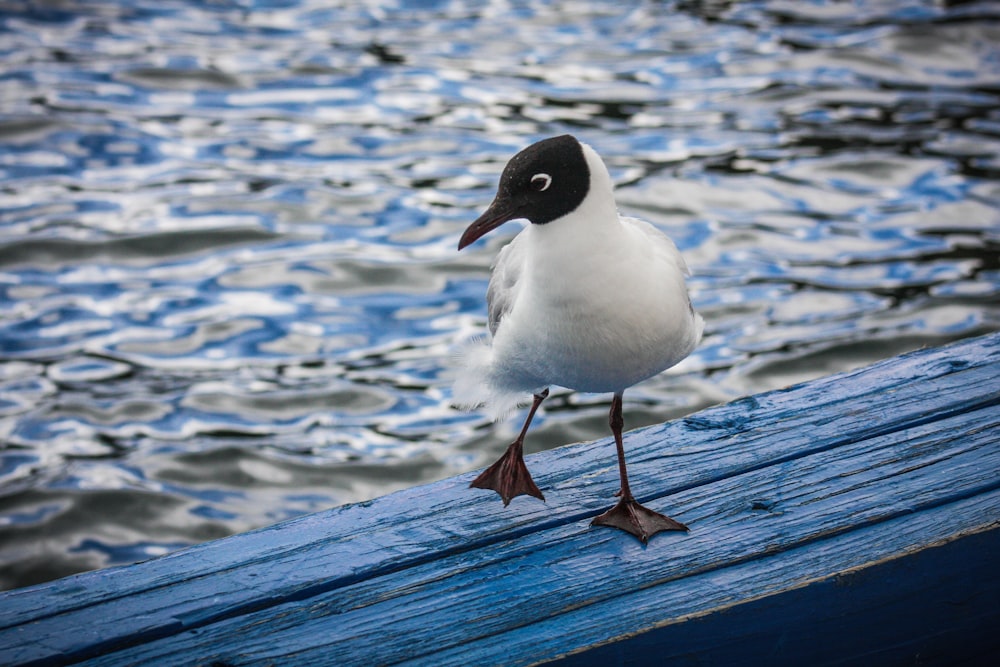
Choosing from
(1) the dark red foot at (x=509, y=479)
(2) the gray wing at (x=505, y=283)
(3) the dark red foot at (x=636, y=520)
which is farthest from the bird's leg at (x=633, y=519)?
(2) the gray wing at (x=505, y=283)

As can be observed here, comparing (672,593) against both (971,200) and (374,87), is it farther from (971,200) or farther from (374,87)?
(374,87)

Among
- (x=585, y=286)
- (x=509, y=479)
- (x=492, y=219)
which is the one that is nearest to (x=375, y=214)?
(x=509, y=479)

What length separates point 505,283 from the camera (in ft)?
9.65

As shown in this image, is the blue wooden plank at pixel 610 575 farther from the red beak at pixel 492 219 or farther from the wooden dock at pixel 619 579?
the red beak at pixel 492 219

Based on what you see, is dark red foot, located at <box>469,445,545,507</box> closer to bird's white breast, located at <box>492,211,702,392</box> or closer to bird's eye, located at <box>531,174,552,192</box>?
bird's white breast, located at <box>492,211,702,392</box>

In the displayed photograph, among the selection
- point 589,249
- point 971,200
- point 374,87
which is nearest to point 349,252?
point 374,87

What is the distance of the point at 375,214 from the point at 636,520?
201 inches

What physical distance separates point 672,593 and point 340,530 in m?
0.81

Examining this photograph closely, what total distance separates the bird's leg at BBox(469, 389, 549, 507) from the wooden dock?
0.10 feet

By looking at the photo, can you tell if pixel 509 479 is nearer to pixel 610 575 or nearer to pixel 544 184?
pixel 610 575

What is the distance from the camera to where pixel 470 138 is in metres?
8.31

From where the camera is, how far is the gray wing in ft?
9.41

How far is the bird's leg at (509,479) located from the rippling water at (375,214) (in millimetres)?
1356

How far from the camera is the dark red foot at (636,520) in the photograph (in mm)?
2514
